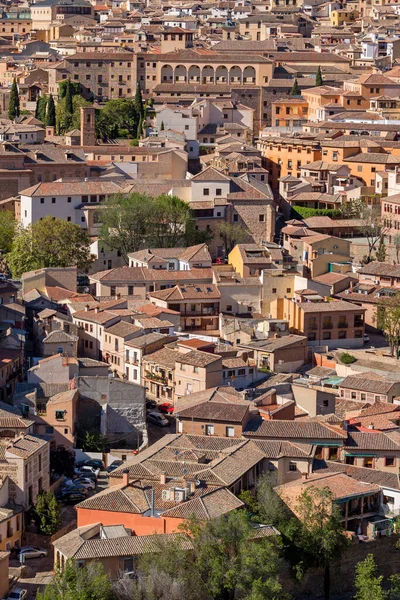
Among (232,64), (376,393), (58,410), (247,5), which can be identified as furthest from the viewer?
(247,5)

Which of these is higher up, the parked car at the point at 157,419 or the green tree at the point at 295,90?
the green tree at the point at 295,90

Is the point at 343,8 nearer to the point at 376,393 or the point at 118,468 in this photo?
the point at 376,393

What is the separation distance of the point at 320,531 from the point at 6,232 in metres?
19.9

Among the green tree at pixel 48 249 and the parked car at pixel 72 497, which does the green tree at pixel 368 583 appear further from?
the green tree at pixel 48 249

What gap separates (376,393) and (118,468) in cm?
723

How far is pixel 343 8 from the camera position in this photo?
86.0 metres

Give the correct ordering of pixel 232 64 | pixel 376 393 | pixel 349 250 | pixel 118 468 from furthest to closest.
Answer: pixel 232 64 < pixel 349 250 < pixel 376 393 < pixel 118 468

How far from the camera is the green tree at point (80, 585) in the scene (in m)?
22.1

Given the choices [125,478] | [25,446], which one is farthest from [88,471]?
[125,478]

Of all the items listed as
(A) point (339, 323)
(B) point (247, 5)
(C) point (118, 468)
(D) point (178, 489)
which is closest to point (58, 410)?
(C) point (118, 468)

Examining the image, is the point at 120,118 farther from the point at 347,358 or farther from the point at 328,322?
the point at 347,358

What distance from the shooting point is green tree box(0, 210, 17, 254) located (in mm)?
42344

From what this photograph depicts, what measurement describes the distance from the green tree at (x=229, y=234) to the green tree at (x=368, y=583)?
1914cm

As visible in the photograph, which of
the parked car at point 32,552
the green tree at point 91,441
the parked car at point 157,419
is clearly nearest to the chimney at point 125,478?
the parked car at point 32,552
